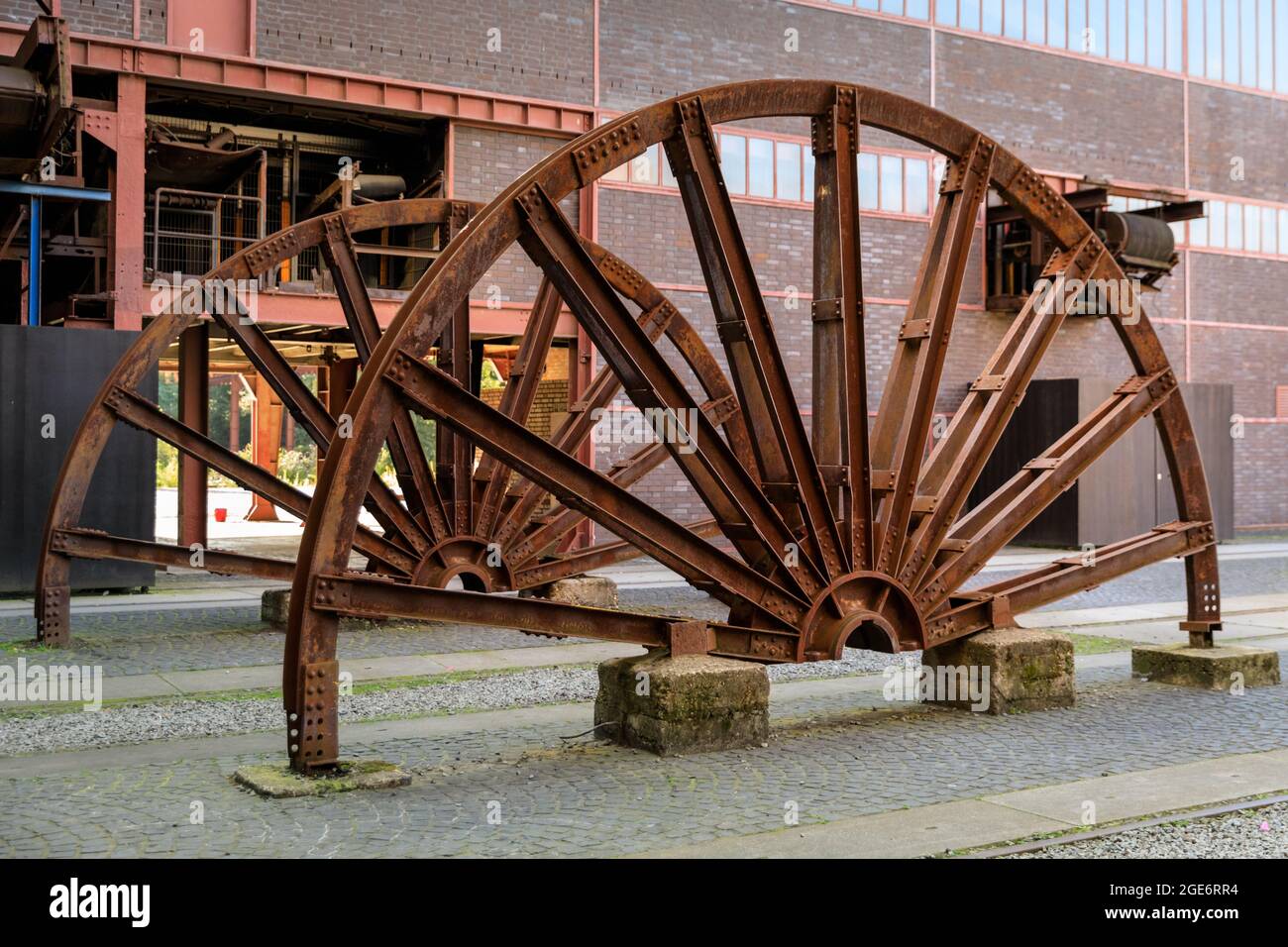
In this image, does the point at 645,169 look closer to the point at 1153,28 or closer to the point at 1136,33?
the point at 1136,33

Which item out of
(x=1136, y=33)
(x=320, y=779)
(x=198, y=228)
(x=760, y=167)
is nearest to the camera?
(x=320, y=779)

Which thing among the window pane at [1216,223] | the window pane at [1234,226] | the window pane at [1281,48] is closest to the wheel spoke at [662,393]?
the window pane at [1216,223]

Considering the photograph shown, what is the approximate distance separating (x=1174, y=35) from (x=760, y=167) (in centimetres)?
1031

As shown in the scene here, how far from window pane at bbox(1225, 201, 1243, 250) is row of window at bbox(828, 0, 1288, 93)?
2.58m

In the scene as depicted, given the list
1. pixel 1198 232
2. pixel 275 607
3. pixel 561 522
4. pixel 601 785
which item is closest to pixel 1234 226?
pixel 1198 232

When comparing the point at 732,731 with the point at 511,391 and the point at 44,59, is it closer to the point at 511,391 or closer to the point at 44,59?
the point at 511,391

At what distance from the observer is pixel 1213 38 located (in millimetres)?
27297

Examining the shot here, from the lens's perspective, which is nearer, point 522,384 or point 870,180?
point 522,384

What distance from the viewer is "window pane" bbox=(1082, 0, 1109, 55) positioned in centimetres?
2555

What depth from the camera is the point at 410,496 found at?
40.1 feet

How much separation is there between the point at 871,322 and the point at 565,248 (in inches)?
684

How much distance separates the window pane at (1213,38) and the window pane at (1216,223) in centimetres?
260

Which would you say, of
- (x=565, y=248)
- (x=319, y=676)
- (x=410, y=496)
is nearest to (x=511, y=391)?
(x=410, y=496)

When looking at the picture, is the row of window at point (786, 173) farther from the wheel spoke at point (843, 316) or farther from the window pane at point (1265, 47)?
the wheel spoke at point (843, 316)
